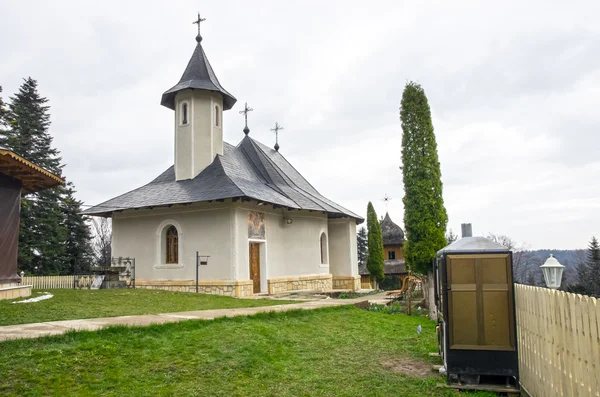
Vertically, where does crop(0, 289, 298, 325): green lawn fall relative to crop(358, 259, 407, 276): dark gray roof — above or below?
above

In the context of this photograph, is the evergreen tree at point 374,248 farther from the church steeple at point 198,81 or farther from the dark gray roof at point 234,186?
the church steeple at point 198,81

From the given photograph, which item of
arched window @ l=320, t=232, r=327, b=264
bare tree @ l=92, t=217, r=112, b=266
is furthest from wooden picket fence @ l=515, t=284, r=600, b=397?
bare tree @ l=92, t=217, r=112, b=266

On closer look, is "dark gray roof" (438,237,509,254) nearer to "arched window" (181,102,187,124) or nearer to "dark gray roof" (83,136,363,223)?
"dark gray roof" (83,136,363,223)

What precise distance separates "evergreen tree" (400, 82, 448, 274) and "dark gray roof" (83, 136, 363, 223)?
552 centimetres

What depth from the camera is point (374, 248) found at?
30.3 metres

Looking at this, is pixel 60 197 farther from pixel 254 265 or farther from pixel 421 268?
pixel 421 268

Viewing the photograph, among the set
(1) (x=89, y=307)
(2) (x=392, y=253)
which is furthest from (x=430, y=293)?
(2) (x=392, y=253)

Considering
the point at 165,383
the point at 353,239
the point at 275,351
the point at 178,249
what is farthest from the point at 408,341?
the point at 353,239

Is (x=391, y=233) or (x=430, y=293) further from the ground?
(x=391, y=233)

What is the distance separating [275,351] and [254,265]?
38.2ft

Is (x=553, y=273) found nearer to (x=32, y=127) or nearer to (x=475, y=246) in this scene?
(x=475, y=246)

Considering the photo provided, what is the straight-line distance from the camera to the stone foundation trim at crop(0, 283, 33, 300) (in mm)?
12117

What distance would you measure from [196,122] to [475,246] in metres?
16.0

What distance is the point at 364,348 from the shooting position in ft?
24.4
